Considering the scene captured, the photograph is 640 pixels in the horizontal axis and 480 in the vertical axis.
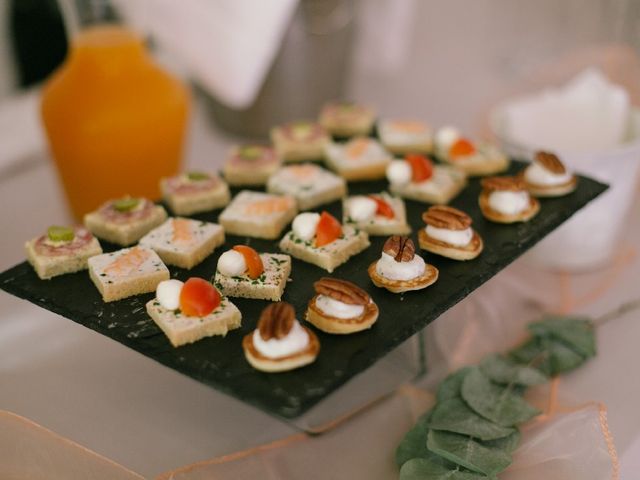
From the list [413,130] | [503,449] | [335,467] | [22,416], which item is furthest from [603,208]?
[22,416]

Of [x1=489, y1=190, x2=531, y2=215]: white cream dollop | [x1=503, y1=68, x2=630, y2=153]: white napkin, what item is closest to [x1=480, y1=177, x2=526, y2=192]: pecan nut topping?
[x1=489, y1=190, x2=531, y2=215]: white cream dollop

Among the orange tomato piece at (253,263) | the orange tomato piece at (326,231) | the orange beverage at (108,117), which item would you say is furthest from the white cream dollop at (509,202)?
the orange beverage at (108,117)

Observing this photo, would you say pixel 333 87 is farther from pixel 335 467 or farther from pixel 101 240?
pixel 335 467

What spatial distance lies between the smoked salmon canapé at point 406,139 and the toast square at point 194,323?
0.50 metres

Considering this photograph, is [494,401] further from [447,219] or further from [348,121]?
[348,121]

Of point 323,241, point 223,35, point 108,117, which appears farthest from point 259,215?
point 223,35

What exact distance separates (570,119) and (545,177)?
1.03ft

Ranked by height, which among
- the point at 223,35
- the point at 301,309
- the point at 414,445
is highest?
the point at 223,35

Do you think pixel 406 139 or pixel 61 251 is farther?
pixel 406 139

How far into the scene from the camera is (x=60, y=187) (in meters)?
1.49

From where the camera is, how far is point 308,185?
3.67 ft

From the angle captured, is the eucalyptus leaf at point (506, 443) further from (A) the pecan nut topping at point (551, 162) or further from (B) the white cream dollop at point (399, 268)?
(A) the pecan nut topping at point (551, 162)

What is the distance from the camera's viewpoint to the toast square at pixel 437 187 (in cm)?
108

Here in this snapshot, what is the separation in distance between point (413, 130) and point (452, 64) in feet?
2.88
